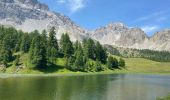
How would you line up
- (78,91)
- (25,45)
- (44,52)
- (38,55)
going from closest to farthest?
1. (78,91)
2. (38,55)
3. (44,52)
4. (25,45)

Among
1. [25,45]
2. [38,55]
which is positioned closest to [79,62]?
[38,55]

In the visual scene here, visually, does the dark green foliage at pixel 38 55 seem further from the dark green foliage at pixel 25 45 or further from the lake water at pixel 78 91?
the lake water at pixel 78 91

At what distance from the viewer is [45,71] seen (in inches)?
6068

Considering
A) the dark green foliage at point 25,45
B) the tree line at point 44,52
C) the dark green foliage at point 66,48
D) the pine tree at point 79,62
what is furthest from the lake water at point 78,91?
the dark green foliage at point 25,45

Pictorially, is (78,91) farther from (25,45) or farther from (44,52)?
(25,45)

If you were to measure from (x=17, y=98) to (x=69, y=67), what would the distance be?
10701 cm

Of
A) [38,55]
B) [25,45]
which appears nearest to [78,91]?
[38,55]

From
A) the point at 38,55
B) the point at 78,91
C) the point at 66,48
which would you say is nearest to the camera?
the point at 78,91

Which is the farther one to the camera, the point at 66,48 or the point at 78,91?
the point at 66,48

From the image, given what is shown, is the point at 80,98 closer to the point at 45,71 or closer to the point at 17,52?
the point at 45,71

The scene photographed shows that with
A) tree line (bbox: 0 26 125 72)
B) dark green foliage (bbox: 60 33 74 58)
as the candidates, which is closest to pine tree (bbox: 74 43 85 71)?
tree line (bbox: 0 26 125 72)

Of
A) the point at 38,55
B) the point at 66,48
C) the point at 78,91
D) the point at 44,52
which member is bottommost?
the point at 78,91

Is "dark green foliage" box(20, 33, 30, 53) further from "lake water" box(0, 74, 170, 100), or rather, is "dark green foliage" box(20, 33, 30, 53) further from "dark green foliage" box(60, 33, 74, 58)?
"lake water" box(0, 74, 170, 100)

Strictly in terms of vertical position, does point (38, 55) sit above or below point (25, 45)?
below
